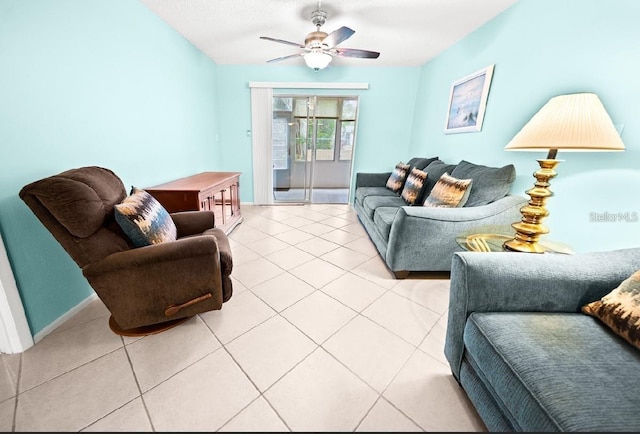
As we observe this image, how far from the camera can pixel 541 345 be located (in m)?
0.87

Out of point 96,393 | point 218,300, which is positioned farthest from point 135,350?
point 218,300

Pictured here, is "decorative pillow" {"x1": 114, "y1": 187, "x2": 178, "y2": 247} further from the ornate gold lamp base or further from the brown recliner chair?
the ornate gold lamp base

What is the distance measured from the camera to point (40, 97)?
4.68 ft

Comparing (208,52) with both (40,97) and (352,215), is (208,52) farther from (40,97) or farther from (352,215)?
(352,215)

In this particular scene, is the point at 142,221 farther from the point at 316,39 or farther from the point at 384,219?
the point at 316,39

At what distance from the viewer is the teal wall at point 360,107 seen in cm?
406

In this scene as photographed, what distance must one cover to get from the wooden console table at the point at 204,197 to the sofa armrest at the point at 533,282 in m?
2.20

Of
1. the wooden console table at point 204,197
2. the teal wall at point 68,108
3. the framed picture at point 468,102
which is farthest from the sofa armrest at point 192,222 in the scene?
the framed picture at point 468,102

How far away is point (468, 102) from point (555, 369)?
2907 millimetres

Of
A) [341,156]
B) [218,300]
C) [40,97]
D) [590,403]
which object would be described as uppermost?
[40,97]

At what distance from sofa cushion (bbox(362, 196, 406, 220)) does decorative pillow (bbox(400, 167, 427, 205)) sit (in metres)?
0.10

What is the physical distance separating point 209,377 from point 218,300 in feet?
1.38

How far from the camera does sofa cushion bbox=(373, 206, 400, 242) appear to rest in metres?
2.28

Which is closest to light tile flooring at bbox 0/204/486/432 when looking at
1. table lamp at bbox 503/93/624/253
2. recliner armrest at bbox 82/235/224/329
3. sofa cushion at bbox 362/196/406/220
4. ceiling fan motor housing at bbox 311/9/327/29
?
recliner armrest at bbox 82/235/224/329
